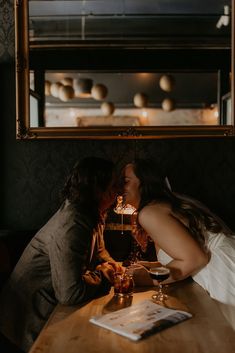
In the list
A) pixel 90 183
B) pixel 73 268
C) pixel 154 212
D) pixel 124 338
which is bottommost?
pixel 124 338

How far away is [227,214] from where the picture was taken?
3047mm

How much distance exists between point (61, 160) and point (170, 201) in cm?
113

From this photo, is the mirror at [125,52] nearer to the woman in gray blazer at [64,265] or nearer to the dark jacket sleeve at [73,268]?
the woman in gray blazer at [64,265]

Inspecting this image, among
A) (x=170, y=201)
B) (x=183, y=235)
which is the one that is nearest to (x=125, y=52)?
(x=170, y=201)

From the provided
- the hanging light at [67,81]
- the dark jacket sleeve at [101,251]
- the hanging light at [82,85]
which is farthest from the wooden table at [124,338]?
the hanging light at [82,85]

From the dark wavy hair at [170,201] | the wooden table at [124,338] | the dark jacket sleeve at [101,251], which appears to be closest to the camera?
the wooden table at [124,338]

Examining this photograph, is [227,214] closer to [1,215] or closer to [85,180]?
[85,180]

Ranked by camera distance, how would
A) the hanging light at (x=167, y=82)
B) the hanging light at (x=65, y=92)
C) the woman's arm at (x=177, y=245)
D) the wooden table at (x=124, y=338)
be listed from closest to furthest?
the wooden table at (x=124, y=338) < the woman's arm at (x=177, y=245) < the hanging light at (x=167, y=82) < the hanging light at (x=65, y=92)

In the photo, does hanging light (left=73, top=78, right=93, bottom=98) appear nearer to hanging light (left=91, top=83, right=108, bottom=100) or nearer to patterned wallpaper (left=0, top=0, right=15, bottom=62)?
hanging light (left=91, top=83, right=108, bottom=100)

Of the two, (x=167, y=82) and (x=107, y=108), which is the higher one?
(x=167, y=82)

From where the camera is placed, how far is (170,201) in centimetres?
223

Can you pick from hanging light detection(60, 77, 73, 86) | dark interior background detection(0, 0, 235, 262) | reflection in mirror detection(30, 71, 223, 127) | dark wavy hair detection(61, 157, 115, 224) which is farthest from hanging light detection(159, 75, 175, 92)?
dark wavy hair detection(61, 157, 115, 224)

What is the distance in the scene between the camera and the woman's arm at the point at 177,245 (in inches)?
77.4

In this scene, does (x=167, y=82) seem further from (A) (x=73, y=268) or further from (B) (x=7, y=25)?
(A) (x=73, y=268)
